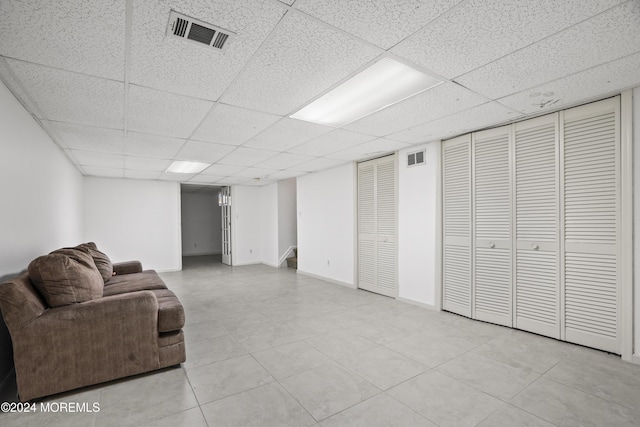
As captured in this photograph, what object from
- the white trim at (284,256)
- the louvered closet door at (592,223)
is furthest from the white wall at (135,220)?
the louvered closet door at (592,223)

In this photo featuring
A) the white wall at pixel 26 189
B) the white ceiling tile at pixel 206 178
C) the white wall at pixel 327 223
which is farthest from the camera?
the white ceiling tile at pixel 206 178

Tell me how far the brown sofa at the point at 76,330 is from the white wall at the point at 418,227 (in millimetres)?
3261

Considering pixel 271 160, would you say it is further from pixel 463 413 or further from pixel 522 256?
pixel 463 413

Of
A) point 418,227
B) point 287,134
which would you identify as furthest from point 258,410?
point 418,227

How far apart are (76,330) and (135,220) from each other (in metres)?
5.97

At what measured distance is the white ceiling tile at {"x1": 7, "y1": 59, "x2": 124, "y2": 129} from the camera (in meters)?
2.13

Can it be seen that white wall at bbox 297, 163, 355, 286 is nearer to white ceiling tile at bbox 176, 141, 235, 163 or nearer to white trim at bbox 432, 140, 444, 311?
white trim at bbox 432, 140, 444, 311

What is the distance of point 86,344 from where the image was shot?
2193mm

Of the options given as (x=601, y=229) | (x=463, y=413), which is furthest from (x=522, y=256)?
(x=463, y=413)

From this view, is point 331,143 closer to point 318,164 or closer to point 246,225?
point 318,164

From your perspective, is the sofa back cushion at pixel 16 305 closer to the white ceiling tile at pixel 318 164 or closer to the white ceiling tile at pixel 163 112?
the white ceiling tile at pixel 163 112

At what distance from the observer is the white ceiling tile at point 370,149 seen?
13.8 feet

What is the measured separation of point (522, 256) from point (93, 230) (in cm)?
852

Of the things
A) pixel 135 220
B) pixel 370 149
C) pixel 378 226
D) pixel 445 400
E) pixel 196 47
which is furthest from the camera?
pixel 135 220
